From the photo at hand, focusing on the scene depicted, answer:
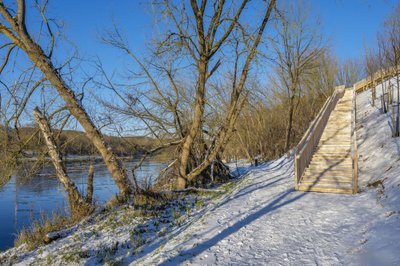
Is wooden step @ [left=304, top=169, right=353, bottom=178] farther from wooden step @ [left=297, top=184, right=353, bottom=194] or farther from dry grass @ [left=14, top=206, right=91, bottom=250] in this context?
dry grass @ [left=14, top=206, right=91, bottom=250]

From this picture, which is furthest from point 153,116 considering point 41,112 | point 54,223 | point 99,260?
point 99,260

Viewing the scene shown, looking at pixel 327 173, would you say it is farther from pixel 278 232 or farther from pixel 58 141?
pixel 58 141

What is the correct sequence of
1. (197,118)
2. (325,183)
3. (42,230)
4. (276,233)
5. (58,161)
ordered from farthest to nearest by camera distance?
(197,118)
(58,161)
(325,183)
(42,230)
(276,233)

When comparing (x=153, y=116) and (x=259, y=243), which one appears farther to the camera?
(x=153, y=116)

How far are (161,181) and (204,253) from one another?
7941 mm

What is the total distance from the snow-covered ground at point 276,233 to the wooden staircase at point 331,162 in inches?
14.2

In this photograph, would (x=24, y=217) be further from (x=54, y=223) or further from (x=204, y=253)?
(x=204, y=253)

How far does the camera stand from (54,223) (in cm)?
854

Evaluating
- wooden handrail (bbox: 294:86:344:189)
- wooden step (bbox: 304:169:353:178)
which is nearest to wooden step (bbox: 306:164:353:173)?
wooden step (bbox: 304:169:353:178)

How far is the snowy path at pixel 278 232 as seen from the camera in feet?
15.4

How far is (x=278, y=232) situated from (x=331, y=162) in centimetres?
550

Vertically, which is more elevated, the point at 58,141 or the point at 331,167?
the point at 58,141

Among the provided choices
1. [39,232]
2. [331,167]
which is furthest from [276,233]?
[39,232]

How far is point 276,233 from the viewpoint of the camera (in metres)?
5.57
